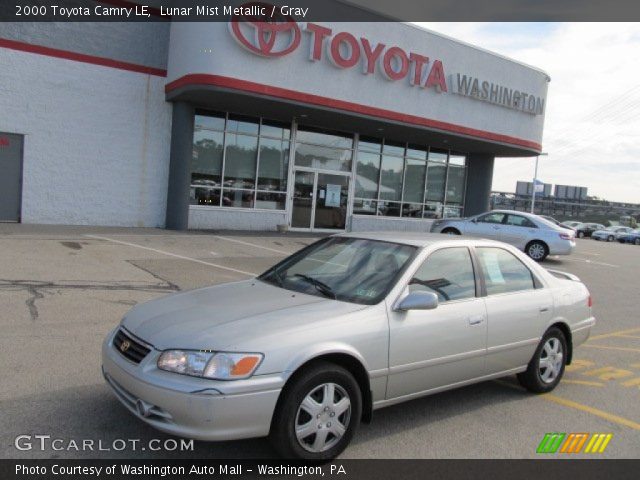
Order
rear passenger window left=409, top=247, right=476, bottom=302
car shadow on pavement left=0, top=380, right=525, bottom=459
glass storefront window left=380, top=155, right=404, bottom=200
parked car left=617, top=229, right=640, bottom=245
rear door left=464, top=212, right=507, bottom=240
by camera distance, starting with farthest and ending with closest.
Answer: parked car left=617, top=229, right=640, bottom=245 → glass storefront window left=380, top=155, right=404, bottom=200 → rear door left=464, top=212, right=507, bottom=240 → rear passenger window left=409, top=247, right=476, bottom=302 → car shadow on pavement left=0, top=380, right=525, bottom=459

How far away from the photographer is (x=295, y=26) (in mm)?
15297

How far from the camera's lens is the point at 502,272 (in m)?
5.07

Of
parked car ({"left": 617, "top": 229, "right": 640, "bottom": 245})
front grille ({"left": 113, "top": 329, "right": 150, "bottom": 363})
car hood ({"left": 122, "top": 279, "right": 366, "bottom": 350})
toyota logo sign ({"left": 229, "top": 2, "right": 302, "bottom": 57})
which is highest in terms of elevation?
toyota logo sign ({"left": 229, "top": 2, "right": 302, "bottom": 57})

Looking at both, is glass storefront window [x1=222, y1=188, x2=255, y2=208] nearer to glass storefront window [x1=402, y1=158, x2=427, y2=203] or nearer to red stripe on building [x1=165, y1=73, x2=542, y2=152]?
red stripe on building [x1=165, y1=73, x2=542, y2=152]

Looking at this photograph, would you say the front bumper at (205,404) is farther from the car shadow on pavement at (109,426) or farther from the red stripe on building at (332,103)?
the red stripe on building at (332,103)

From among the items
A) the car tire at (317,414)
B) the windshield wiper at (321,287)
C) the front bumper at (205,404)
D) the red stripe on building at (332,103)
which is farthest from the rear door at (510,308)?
the red stripe on building at (332,103)

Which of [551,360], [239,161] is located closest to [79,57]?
[239,161]

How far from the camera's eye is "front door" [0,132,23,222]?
14.2 m

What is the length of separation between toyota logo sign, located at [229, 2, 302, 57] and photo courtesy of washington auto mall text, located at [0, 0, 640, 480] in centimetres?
6

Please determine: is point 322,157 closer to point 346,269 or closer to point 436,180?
point 436,180

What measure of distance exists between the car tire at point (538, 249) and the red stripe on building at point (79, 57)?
11962 mm

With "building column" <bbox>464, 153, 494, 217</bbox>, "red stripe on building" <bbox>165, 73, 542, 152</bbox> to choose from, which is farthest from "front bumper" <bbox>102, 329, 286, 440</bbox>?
"building column" <bbox>464, 153, 494, 217</bbox>

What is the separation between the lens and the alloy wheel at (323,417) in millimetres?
3480

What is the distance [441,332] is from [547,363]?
5.48ft
